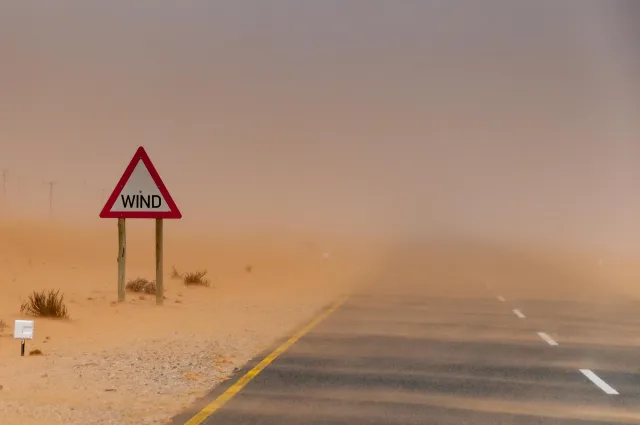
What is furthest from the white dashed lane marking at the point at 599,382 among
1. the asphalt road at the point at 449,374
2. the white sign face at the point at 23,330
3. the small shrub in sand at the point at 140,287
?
the small shrub in sand at the point at 140,287

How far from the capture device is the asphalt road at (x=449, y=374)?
8766 millimetres

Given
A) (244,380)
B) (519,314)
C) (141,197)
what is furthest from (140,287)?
(244,380)

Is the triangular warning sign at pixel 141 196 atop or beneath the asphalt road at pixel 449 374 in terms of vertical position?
atop

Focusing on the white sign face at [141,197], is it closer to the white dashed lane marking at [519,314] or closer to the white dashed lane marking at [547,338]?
the white dashed lane marking at [547,338]

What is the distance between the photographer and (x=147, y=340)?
14805 mm

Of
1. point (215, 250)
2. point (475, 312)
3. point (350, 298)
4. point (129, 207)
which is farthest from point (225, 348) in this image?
point (215, 250)

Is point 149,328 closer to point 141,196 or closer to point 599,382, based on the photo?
point 141,196

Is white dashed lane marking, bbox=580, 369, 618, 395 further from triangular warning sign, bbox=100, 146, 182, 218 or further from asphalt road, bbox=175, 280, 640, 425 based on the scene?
triangular warning sign, bbox=100, 146, 182, 218

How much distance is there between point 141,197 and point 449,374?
9.39 metres

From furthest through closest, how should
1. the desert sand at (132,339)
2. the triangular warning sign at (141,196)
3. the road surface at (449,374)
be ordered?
the triangular warning sign at (141,196)
the desert sand at (132,339)
the road surface at (449,374)

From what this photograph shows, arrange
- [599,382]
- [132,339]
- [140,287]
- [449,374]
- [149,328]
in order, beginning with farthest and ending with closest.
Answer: [140,287], [149,328], [132,339], [449,374], [599,382]

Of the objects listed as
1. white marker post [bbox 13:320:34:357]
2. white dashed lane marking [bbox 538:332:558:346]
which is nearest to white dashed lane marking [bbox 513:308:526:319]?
white dashed lane marking [bbox 538:332:558:346]

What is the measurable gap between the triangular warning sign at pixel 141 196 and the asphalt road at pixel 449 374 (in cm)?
417

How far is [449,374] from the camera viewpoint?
451 inches
